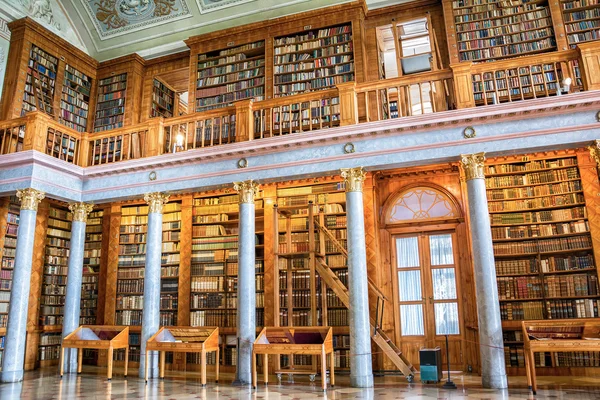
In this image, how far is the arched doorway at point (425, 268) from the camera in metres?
7.50

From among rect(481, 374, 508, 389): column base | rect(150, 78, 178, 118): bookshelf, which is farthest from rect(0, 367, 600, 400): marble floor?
rect(150, 78, 178, 118): bookshelf

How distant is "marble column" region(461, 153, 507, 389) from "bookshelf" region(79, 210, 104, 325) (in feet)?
23.0

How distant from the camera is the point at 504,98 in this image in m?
7.48

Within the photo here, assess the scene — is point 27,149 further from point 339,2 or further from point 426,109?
point 426,109

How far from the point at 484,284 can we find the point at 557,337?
0.97 meters

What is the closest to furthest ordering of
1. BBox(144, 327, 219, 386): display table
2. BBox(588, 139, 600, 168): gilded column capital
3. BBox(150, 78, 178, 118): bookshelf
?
BBox(588, 139, 600, 168): gilded column capital < BBox(144, 327, 219, 386): display table < BBox(150, 78, 178, 118): bookshelf

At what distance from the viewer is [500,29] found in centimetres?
780

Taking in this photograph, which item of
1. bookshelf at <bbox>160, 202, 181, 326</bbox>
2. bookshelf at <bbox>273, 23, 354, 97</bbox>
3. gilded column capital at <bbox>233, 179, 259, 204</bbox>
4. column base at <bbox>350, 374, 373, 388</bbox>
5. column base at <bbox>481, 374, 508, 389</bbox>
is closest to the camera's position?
column base at <bbox>481, 374, 508, 389</bbox>

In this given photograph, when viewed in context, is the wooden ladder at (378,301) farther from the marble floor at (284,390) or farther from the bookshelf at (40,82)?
the bookshelf at (40,82)

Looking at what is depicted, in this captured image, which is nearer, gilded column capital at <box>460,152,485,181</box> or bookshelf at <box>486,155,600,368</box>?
gilded column capital at <box>460,152,485,181</box>

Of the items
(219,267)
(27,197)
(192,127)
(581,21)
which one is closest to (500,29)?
(581,21)

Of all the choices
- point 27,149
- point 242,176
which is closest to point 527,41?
point 242,176

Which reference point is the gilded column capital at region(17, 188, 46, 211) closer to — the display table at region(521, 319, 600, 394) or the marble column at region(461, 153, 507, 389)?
the marble column at region(461, 153, 507, 389)

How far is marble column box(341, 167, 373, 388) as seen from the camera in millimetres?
5879
